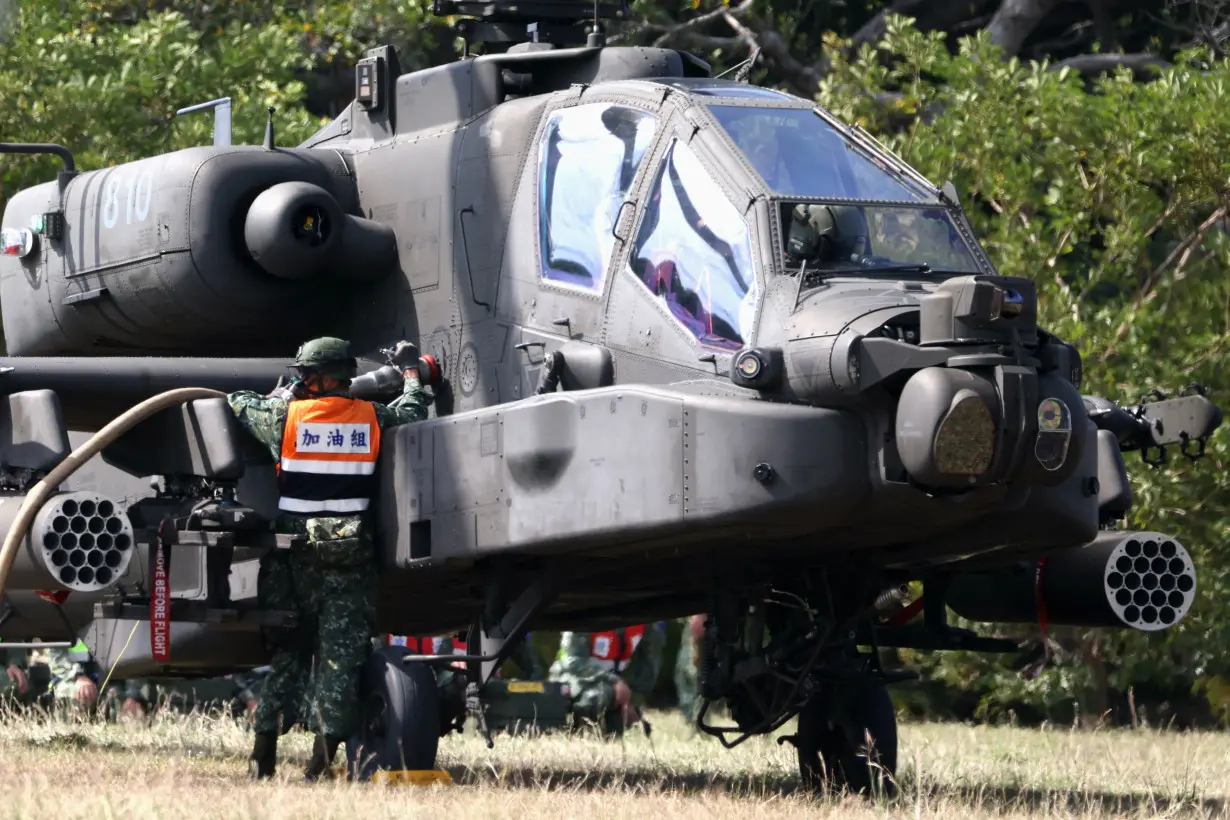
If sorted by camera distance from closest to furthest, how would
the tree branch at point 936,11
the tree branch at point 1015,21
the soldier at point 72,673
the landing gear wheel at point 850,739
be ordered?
the landing gear wheel at point 850,739 → the soldier at point 72,673 → the tree branch at point 1015,21 → the tree branch at point 936,11

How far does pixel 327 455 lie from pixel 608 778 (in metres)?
2.17

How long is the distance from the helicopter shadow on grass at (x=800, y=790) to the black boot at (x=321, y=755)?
55 centimetres

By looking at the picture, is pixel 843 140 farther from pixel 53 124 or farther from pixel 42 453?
pixel 53 124

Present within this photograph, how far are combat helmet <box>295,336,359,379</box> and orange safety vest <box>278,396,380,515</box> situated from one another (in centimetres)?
12

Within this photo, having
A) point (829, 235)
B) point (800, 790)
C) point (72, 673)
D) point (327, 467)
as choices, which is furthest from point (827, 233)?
point (72, 673)

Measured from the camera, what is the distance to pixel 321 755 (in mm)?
9117

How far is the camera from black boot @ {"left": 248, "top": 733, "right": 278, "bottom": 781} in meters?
9.41

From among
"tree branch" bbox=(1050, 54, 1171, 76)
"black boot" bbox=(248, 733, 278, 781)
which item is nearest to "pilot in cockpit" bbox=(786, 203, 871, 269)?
"black boot" bbox=(248, 733, 278, 781)

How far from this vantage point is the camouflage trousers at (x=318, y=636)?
9055mm

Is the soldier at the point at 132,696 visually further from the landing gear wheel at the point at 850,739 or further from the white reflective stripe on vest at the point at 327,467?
the landing gear wheel at the point at 850,739

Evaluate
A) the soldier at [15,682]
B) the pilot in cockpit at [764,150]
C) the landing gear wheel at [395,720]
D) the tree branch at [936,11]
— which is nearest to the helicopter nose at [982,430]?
the pilot in cockpit at [764,150]

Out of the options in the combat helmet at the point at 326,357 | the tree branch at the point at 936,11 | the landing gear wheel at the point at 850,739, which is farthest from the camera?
the tree branch at the point at 936,11

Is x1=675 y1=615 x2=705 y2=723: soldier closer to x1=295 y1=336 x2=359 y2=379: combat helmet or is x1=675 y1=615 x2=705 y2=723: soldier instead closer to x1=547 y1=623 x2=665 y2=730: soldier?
x1=547 y1=623 x2=665 y2=730: soldier

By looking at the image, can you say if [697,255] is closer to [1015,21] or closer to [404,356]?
[404,356]
